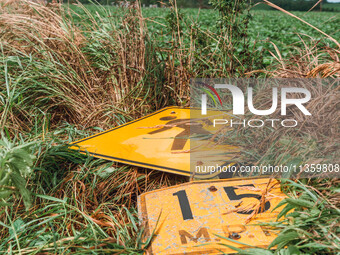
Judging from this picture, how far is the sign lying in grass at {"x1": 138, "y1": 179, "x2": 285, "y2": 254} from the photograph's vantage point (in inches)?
52.6

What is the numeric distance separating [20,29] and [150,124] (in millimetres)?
1519

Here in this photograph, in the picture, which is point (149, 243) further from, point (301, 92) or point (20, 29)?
point (20, 29)

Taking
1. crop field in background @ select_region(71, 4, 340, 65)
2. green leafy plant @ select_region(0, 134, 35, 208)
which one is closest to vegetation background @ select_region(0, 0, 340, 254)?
green leafy plant @ select_region(0, 134, 35, 208)

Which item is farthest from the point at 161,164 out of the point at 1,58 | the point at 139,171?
the point at 1,58

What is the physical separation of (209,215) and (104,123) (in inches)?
→ 56.8

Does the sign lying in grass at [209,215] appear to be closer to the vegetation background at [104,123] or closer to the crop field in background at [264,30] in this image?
the vegetation background at [104,123]

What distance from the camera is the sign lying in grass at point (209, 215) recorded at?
134cm

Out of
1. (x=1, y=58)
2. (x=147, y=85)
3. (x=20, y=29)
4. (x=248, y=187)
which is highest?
(x=20, y=29)

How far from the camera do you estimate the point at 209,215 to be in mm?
1515

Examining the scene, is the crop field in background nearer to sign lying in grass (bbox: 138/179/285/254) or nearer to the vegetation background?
the vegetation background

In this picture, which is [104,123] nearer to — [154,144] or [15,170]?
[154,144]

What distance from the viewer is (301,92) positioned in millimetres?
2098

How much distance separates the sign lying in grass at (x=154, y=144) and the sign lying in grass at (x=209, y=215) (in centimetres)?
18

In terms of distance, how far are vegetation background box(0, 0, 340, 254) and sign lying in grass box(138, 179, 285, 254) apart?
0.08m
